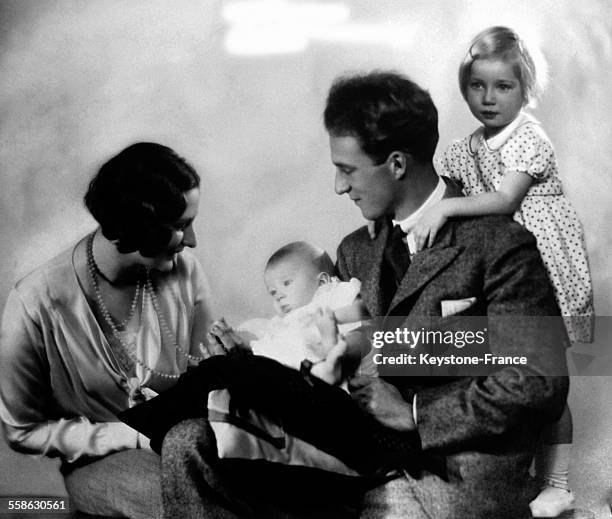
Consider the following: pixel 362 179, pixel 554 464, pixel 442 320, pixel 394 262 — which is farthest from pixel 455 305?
pixel 554 464

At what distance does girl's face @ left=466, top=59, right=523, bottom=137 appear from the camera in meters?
2.05

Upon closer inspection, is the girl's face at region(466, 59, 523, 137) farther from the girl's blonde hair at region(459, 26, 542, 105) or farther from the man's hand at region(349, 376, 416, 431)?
the man's hand at region(349, 376, 416, 431)

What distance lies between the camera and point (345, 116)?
208 centimetres

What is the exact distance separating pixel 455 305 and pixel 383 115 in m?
0.54

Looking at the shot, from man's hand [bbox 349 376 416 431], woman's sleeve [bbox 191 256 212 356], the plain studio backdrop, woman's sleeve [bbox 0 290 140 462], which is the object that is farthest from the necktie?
woman's sleeve [bbox 0 290 140 462]

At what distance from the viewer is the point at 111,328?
217cm

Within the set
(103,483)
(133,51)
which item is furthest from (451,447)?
(133,51)

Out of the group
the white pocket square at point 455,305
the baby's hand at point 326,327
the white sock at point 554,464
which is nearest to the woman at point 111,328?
the baby's hand at point 326,327

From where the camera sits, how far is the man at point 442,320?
1.97 m

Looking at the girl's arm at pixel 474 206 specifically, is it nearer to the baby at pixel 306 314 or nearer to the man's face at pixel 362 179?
the man's face at pixel 362 179

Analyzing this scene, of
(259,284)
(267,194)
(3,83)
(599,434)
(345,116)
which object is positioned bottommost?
(599,434)

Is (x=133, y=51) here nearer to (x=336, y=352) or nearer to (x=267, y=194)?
(x=267, y=194)

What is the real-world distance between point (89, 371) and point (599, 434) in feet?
4.74

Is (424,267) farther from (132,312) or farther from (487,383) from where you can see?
(132,312)
